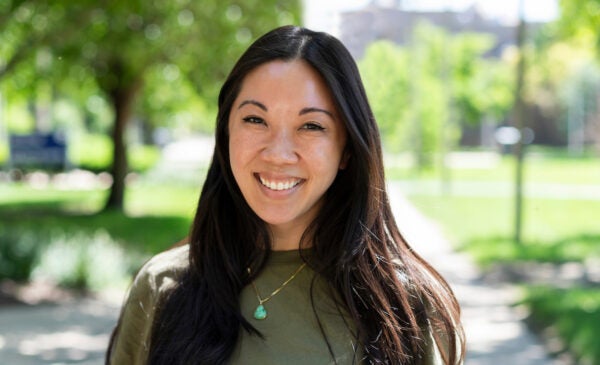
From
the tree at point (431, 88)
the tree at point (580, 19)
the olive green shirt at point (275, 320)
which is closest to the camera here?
the olive green shirt at point (275, 320)

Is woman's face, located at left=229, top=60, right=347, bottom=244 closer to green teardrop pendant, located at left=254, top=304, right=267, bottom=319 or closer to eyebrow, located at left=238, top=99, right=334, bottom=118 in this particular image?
eyebrow, located at left=238, top=99, right=334, bottom=118

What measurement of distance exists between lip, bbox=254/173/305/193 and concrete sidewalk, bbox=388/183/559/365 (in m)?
2.79

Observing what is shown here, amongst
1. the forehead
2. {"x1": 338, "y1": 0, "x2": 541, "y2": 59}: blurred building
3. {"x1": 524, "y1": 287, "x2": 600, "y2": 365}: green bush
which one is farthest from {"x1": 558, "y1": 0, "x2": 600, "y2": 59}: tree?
the forehead

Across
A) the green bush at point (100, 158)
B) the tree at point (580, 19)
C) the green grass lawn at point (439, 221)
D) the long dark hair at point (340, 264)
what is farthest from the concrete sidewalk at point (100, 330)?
the green bush at point (100, 158)

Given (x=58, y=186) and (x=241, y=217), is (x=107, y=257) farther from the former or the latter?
(x=58, y=186)

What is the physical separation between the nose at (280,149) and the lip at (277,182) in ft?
0.11

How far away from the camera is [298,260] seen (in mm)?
2020

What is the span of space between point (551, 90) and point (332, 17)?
28796mm

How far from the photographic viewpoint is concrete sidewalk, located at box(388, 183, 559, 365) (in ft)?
23.5

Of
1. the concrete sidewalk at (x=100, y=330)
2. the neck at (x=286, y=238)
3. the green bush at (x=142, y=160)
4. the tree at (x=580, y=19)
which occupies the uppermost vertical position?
the tree at (x=580, y=19)

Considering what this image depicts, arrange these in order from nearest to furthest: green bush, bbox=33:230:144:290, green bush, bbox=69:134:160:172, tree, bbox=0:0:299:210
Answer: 1. green bush, bbox=33:230:144:290
2. tree, bbox=0:0:299:210
3. green bush, bbox=69:134:160:172

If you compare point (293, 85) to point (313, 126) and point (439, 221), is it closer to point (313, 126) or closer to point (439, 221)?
point (313, 126)

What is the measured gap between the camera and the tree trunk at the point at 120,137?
690 inches

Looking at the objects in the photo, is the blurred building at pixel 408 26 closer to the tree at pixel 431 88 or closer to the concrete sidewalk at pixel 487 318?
the tree at pixel 431 88
